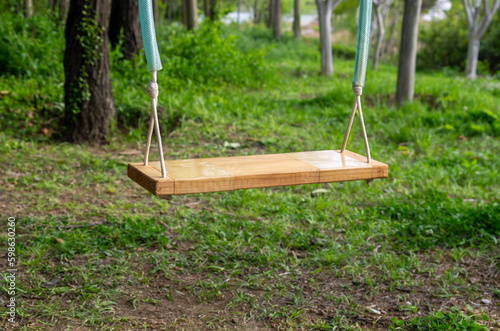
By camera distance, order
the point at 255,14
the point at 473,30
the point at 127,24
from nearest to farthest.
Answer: the point at 127,24 → the point at 473,30 → the point at 255,14

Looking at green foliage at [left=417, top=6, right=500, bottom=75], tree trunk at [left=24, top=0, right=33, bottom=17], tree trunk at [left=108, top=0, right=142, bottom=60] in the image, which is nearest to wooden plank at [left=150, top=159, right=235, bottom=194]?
tree trunk at [left=108, top=0, right=142, bottom=60]

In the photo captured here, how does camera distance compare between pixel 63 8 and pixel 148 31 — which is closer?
pixel 148 31

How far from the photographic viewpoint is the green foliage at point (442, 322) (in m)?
2.75

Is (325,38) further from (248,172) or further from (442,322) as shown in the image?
(248,172)

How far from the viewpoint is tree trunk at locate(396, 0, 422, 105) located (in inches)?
304

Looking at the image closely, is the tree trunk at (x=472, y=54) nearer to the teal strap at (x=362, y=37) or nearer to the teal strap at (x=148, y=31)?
the teal strap at (x=362, y=37)

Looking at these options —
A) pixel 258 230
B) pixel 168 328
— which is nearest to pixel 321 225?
pixel 258 230

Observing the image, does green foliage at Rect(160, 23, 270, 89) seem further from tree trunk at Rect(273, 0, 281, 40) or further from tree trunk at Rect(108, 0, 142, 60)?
tree trunk at Rect(273, 0, 281, 40)

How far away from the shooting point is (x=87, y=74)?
559 centimetres

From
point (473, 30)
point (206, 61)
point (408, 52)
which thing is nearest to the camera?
point (408, 52)

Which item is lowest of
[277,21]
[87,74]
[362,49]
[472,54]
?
[87,74]

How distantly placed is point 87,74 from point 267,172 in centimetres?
376

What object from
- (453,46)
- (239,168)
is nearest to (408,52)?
(239,168)

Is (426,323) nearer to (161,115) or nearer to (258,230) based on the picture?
(258,230)
